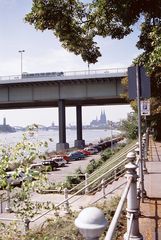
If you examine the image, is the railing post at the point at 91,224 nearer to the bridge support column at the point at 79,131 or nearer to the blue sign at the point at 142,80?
the blue sign at the point at 142,80

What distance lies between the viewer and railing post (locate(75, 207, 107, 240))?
256cm

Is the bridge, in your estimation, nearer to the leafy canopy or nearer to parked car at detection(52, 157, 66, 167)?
parked car at detection(52, 157, 66, 167)

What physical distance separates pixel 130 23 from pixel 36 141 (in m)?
4.94

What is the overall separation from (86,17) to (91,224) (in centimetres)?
1055

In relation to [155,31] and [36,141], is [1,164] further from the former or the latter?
[155,31]

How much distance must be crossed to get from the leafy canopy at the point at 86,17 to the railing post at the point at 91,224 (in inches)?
331

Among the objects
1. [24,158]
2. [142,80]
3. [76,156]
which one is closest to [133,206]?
[24,158]

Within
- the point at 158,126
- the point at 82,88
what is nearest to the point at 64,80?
the point at 82,88

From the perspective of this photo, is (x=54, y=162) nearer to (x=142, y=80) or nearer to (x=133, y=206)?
(x=142, y=80)

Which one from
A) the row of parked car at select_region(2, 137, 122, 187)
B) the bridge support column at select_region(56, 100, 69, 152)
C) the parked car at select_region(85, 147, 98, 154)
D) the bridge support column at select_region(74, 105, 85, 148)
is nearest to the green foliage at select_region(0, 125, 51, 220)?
the row of parked car at select_region(2, 137, 122, 187)

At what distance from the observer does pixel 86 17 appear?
1237 centimetres

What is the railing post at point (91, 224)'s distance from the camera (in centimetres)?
256

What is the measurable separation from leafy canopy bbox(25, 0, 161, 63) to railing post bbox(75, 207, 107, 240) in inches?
331

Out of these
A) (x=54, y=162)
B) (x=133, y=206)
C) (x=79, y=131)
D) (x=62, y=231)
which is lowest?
(x=54, y=162)
